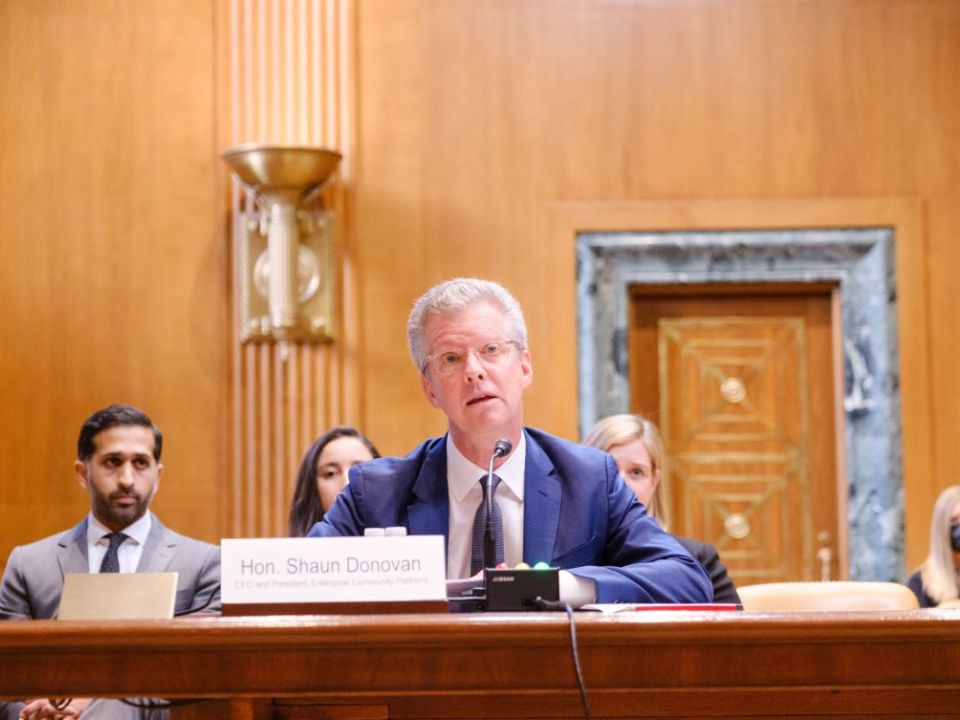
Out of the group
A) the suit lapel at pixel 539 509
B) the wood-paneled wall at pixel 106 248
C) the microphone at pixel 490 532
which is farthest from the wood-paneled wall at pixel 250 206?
the microphone at pixel 490 532

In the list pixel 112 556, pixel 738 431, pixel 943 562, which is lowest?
pixel 943 562

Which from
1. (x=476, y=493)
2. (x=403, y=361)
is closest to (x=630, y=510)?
(x=476, y=493)

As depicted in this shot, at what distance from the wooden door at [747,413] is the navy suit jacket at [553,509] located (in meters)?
3.68

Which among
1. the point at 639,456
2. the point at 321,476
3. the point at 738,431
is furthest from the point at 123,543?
the point at 738,431

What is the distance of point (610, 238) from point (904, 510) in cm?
183

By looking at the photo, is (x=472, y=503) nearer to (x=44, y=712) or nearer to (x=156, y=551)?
(x=44, y=712)

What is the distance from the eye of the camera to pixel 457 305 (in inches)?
116

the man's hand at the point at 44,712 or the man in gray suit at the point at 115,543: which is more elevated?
the man in gray suit at the point at 115,543

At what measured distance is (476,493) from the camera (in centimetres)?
295

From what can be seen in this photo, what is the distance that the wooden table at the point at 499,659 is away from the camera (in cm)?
196

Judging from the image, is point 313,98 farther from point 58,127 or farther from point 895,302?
point 895,302

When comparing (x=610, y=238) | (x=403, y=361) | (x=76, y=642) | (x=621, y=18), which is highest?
(x=621, y=18)

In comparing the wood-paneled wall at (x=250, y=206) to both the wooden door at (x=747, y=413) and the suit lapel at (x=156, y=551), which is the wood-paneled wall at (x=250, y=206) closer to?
the wooden door at (x=747, y=413)

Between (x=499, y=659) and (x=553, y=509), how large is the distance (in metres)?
0.93
